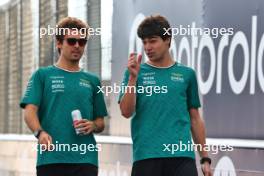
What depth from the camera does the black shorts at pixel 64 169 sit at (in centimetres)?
515

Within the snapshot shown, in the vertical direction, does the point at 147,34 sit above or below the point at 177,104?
above

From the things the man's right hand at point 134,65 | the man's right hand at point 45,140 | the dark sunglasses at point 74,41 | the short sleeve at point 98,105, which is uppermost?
the dark sunglasses at point 74,41

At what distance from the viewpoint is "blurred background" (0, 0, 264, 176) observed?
5.58 m

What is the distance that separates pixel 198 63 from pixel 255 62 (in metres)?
0.69

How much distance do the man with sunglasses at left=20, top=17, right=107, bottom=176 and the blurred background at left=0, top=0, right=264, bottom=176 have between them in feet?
3.20

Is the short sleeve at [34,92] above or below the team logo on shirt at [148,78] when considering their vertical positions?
below

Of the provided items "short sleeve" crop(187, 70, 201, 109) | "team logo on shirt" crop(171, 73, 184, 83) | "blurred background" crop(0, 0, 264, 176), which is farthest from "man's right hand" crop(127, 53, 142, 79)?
"blurred background" crop(0, 0, 264, 176)

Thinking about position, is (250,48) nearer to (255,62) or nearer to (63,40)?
(255,62)

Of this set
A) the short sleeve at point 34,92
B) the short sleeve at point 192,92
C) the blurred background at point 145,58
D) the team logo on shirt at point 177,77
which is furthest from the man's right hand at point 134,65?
the blurred background at point 145,58

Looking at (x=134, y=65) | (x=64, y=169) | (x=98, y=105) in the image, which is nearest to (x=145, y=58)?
(x=98, y=105)

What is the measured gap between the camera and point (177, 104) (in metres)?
5.02

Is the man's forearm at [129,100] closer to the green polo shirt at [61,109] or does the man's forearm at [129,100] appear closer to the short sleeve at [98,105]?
the green polo shirt at [61,109]

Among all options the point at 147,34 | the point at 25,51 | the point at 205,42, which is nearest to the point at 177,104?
the point at 147,34

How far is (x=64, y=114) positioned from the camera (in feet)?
17.0
